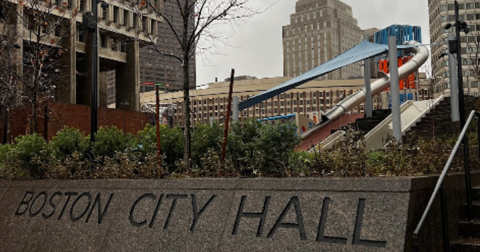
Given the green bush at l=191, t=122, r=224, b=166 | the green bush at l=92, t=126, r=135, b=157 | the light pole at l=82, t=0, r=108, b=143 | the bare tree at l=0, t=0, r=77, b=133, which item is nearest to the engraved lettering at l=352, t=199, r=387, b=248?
the green bush at l=191, t=122, r=224, b=166

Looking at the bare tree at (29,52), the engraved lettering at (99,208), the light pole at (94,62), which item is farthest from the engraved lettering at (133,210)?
the bare tree at (29,52)

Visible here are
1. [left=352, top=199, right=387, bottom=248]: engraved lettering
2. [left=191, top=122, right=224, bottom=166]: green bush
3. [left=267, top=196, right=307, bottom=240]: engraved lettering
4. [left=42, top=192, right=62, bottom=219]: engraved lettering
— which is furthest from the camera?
[left=191, top=122, right=224, bottom=166]: green bush

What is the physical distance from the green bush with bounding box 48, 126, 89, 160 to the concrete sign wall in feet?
5.89

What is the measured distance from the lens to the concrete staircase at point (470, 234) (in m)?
6.12

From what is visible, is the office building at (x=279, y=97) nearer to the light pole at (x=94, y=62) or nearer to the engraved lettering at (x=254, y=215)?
the light pole at (x=94, y=62)

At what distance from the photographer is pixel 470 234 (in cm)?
651

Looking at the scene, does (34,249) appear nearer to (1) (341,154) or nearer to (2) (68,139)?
(2) (68,139)

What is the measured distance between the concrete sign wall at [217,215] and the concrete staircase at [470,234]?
280 mm

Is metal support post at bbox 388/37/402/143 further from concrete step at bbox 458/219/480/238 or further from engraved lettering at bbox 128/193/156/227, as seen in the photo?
engraved lettering at bbox 128/193/156/227

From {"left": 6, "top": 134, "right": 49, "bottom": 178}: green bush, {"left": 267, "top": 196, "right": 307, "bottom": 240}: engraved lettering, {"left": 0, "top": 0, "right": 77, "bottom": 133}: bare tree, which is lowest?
{"left": 267, "top": 196, "right": 307, "bottom": 240}: engraved lettering

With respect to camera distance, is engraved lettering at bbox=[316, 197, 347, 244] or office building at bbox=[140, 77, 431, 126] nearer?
engraved lettering at bbox=[316, 197, 347, 244]

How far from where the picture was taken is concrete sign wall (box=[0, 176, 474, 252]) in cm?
582

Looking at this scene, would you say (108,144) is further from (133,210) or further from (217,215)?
(217,215)

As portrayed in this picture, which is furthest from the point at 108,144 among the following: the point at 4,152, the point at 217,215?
the point at 217,215
